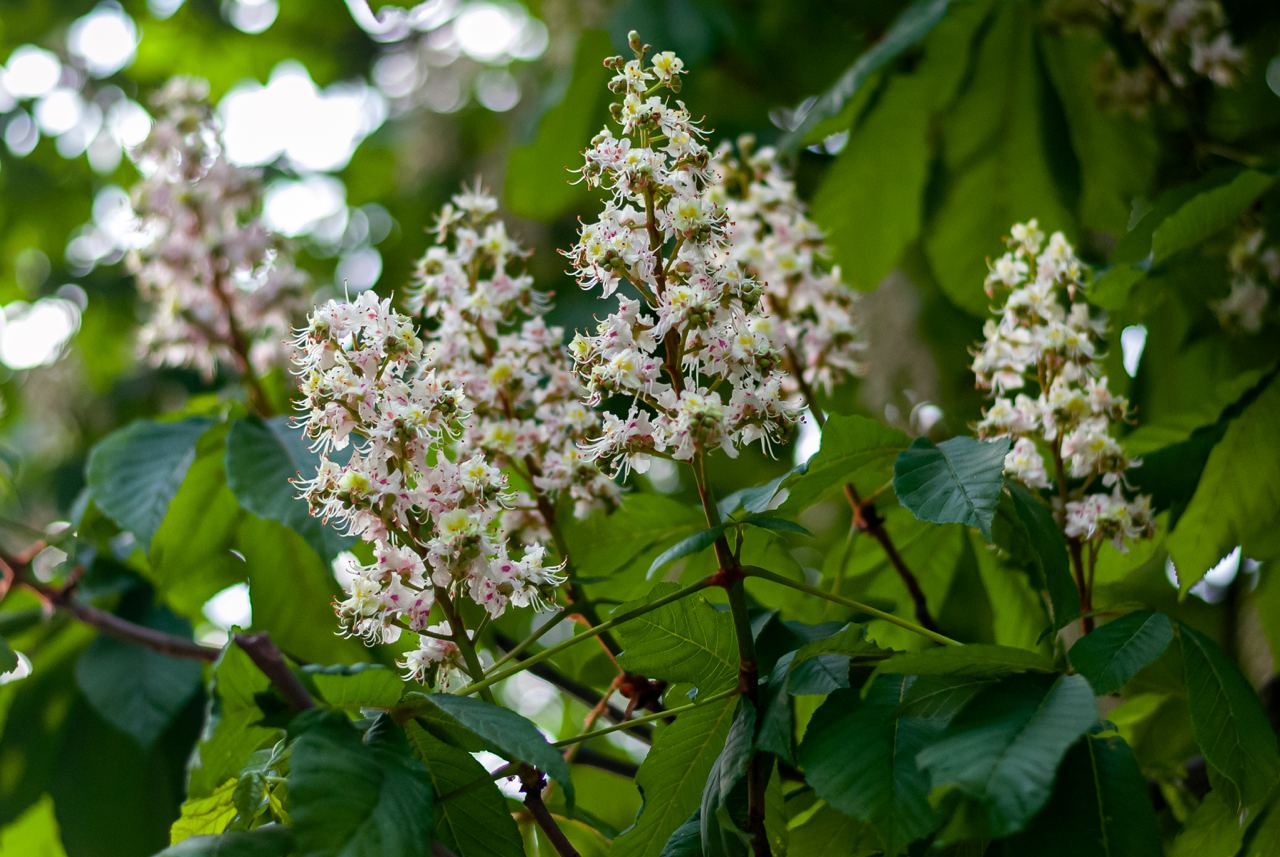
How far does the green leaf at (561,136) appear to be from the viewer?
7.43 ft

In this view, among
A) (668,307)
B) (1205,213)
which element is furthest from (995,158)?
(668,307)

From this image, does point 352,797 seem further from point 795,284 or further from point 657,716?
point 795,284

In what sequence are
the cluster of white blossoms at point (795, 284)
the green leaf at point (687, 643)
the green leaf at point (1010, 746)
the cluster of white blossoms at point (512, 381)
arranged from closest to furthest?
the green leaf at point (1010, 746) → the green leaf at point (687, 643) → the cluster of white blossoms at point (512, 381) → the cluster of white blossoms at point (795, 284)

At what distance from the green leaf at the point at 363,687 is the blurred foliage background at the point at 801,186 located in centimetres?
41


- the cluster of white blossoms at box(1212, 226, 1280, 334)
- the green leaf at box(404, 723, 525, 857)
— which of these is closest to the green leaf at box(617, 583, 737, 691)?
the green leaf at box(404, 723, 525, 857)

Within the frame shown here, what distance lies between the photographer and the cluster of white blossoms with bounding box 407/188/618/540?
113 centimetres

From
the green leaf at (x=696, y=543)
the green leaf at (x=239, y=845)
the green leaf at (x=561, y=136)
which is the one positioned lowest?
the green leaf at (x=561, y=136)

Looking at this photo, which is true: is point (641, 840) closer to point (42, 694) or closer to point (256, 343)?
point (42, 694)

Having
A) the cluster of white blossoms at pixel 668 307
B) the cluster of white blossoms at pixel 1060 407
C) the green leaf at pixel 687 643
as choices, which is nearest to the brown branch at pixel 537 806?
the green leaf at pixel 687 643

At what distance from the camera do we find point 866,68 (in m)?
1.60

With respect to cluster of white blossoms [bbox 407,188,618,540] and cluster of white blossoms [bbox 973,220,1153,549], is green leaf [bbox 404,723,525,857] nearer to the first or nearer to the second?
cluster of white blossoms [bbox 407,188,618,540]

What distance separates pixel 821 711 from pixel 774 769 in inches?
3.8

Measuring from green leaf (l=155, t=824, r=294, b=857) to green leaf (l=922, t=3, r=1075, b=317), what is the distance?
1.31 metres

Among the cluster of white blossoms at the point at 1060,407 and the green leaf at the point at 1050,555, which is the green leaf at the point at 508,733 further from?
the cluster of white blossoms at the point at 1060,407
